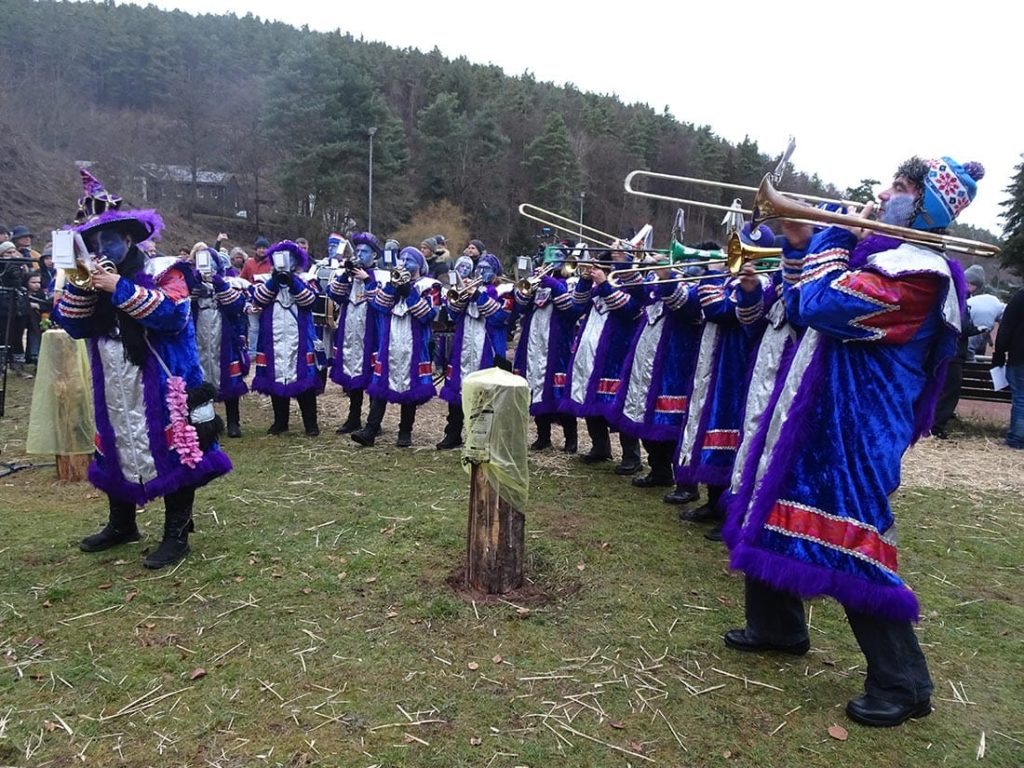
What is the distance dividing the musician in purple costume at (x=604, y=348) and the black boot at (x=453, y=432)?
49.9 inches

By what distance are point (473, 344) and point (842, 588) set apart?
554cm

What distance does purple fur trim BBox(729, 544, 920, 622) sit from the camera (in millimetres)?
2977

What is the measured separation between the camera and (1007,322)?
9719 mm

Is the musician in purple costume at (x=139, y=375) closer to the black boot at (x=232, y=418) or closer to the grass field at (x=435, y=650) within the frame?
the grass field at (x=435, y=650)

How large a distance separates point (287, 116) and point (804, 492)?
38.2 metres

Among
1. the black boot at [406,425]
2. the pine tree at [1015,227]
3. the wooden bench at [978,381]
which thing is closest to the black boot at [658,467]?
the black boot at [406,425]

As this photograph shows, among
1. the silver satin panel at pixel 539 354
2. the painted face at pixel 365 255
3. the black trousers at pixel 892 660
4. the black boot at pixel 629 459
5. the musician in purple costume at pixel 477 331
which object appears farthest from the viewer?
the painted face at pixel 365 255

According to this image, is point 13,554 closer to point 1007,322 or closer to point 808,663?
point 808,663

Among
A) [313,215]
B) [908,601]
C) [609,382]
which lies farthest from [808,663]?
[313,215]

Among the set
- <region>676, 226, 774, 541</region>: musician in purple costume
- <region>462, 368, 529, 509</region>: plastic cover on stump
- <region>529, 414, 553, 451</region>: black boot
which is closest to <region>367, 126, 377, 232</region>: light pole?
<region>529, 414, 553, 451</region>: black boot

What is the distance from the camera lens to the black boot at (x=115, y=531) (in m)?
4.84

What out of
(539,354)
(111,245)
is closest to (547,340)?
(539,354)

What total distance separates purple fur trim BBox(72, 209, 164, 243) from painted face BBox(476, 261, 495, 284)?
3829 mm

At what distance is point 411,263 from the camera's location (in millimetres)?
8203
